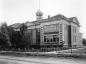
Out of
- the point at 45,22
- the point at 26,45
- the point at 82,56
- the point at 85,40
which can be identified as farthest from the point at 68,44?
the point at 85,40

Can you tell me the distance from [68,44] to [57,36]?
5.01 metres

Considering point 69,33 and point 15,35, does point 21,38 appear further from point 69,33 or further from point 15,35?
point 69,33

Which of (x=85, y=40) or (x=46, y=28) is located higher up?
(x=46, y=28)

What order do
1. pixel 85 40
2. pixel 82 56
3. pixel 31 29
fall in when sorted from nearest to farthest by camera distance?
pixel 82 56, pixel 31 29, pixel 85 40

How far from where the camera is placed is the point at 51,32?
123 ft

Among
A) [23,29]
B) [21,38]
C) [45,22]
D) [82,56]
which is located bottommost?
[82,56]

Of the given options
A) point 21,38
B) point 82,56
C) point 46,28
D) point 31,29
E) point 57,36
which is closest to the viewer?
point 82,56

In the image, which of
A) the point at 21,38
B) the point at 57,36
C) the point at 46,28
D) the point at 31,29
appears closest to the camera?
the point at 21,38

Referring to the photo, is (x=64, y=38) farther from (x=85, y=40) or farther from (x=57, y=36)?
(x=85, y=40)

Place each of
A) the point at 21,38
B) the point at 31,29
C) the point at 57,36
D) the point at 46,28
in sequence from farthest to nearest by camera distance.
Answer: the point at 31,29, the point at 46,28, the point at 57,36, the point at 21,38

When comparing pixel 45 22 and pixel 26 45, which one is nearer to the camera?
pixel 26 45

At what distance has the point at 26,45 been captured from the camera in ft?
118

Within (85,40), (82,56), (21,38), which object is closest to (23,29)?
(21,38)

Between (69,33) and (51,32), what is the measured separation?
252 inches
